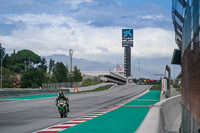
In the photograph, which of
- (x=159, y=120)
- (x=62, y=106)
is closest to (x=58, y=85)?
(x=62, y=106)

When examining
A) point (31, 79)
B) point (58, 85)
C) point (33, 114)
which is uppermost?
point (31, 79)

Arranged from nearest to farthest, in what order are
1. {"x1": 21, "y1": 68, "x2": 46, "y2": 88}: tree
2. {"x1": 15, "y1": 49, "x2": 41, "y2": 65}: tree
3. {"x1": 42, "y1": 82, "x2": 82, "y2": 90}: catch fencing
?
1. {"x1": 42, "y1": 82, "x2": 82, "y2": 90}: catch fencing
2. {"x1": 21, "y1": 68, "x2": 46, "y2": 88}: tree
3. {"x1": 15, "y1": 49, "x2": 41, "y2": 65}: tree

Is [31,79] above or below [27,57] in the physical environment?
below

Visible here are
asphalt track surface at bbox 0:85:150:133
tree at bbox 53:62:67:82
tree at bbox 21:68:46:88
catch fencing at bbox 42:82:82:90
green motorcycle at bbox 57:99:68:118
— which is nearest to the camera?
asphalt track surface at bbox 0:85:150:133

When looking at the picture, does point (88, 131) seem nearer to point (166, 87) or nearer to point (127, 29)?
point (166, 87)

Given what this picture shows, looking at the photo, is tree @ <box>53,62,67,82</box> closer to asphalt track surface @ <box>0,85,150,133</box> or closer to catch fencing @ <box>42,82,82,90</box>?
catch fencing @ <box>42,82,82,90</box>

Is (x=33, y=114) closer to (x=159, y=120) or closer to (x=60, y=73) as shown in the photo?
(x=159, y=120)

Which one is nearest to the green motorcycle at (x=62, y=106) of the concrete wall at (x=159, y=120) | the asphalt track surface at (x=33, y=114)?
the asphalt track surface at (x=33, y=114)

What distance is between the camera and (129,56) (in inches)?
7835

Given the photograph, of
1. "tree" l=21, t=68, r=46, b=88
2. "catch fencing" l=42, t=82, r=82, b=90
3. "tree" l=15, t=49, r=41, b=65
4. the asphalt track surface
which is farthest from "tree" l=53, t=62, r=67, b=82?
the asphalt track surface

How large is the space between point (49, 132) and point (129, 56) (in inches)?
7386

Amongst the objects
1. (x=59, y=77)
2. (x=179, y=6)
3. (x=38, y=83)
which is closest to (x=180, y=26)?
(x=179, y=6)

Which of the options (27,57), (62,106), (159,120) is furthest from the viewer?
(27,57)

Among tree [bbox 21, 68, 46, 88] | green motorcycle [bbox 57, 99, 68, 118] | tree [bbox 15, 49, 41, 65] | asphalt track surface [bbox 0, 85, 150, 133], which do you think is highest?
tree [bbox 15, 49, 41, 65]
